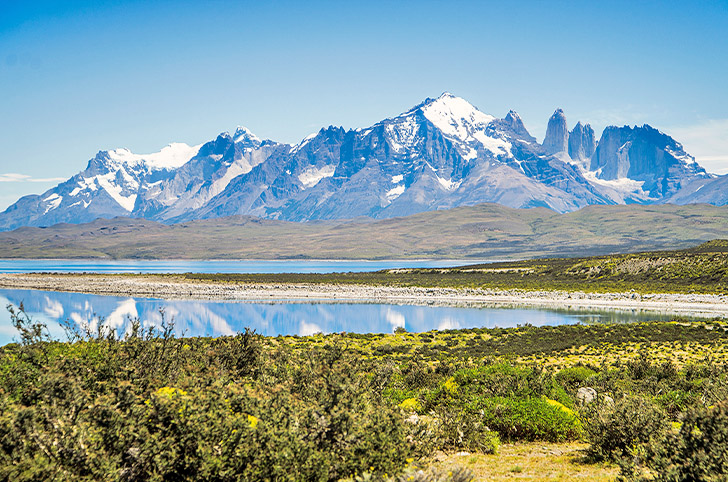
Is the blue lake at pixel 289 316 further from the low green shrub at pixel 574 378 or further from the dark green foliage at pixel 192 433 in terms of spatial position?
the dark green foliage at pixel 192 433

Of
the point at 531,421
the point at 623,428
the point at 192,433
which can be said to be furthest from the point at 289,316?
the point at 192,433

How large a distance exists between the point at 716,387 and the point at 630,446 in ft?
13.6

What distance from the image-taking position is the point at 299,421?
9289 mm

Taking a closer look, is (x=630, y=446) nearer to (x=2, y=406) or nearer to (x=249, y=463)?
(x=249, y=463)

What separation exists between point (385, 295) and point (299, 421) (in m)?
73.8

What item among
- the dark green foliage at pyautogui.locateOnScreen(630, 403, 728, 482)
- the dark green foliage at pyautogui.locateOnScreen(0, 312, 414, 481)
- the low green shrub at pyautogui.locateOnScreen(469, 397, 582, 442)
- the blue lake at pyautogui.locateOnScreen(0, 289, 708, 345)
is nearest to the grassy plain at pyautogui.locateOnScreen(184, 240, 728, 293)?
the blue lake at pyautogui.locateOnScreen(0, 289, 708, 345)

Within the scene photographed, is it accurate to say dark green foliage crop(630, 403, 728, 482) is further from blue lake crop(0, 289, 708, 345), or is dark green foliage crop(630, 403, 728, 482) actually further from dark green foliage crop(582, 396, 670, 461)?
blue lake crop(0, 289, 708, 345)

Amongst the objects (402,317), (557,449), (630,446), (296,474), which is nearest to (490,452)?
(557,449)

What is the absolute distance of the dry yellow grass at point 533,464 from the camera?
10219 mm

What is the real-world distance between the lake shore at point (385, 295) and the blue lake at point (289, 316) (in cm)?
484

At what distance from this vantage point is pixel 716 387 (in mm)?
13789

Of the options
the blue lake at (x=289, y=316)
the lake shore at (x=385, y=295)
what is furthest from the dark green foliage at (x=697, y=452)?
the lake shore at (x=385, y=295)

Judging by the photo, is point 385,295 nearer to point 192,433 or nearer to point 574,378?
point 574,378

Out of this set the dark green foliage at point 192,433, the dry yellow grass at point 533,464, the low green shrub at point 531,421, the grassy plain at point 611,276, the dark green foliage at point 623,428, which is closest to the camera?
the dark green foliage at point 192,433
